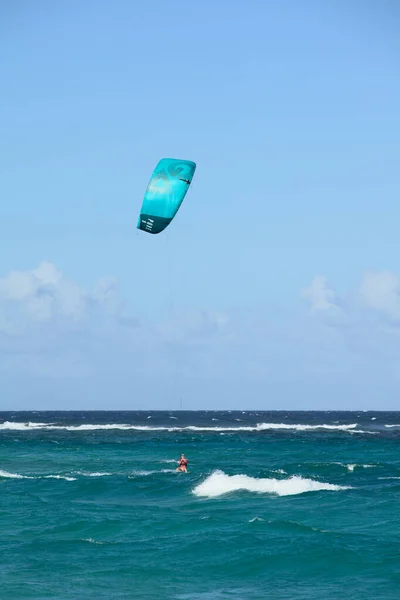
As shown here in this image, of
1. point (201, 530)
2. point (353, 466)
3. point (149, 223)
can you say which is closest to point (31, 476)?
point (353, 466)

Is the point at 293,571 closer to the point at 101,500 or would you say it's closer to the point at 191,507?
the point at 191,507

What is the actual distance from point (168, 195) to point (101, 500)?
520 inches

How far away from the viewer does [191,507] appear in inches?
1336

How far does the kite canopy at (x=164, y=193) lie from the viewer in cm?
3058

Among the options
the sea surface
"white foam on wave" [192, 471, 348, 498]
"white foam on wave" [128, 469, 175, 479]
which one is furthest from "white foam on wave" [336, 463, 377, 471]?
"white foam on wave" [128, 469, 175, 479]

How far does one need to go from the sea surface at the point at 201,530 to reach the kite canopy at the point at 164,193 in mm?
10554

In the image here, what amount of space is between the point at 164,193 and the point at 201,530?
38.3ft

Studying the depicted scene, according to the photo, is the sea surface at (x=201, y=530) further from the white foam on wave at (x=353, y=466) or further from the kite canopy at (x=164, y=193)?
the kite canopy at (x=164, y=193)

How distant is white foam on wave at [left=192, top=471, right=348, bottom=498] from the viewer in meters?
37.2

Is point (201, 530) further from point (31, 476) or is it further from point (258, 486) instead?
point (31, 476)

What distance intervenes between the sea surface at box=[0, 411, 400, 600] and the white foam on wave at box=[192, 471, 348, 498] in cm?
5

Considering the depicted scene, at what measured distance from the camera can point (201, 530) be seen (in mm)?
29172

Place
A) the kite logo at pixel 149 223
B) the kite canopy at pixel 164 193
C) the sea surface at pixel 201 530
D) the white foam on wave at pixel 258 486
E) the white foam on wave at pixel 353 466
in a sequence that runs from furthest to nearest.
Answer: the white foam on wave at pixel 353 466, the white foam on wave at pixel 258 486, the kite logo at pixel 149 223, the kite canopy at pixel 164 193, the sea surface at pixel 201 530

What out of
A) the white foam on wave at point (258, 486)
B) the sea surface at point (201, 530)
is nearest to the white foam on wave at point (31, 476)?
the sea surface at point (201, 530)
